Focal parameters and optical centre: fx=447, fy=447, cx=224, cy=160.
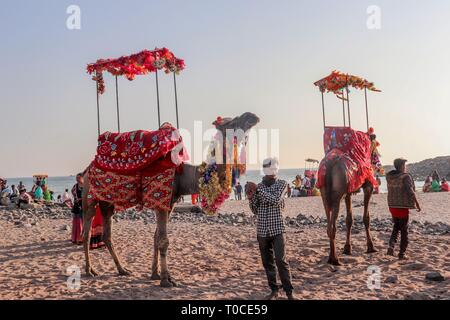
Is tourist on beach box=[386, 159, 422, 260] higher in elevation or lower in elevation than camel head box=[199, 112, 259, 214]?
lower

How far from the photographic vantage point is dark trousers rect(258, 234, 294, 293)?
19.2ft

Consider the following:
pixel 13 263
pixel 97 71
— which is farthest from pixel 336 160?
pixel 13 263

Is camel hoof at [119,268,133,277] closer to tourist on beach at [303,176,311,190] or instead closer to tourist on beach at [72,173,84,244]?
tourist on beach at [72,173,84,244]

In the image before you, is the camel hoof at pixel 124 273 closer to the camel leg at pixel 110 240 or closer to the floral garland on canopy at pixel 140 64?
the camel leg at pixel 110 240

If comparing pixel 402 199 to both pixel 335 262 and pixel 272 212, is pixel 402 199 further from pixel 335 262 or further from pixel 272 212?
pixel 272 212

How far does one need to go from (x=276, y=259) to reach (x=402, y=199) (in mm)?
4063

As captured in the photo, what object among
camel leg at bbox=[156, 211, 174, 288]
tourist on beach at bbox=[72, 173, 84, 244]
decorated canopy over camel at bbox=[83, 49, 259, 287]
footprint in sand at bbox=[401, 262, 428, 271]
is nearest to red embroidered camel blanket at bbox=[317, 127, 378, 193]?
footprint in sand at bbox=[401, 262, 428, 271]

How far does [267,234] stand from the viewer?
5891 mm

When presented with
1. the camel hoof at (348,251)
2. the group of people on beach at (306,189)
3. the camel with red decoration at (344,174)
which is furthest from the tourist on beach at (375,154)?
the group of people on beach at (306,189)

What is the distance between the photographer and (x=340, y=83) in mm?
11703

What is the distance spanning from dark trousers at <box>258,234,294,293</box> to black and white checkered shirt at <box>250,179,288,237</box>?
10 cm

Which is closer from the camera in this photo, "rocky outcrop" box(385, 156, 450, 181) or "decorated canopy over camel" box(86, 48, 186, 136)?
"decorated canopy over camel" box(86, 48, 186, 136)

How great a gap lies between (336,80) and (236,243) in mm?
4937

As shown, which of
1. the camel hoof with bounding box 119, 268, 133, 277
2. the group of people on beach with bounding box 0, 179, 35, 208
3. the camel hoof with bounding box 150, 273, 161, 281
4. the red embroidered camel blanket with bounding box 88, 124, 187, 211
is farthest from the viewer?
the group of people on beach with bounding box 0, 179, 35, 208
